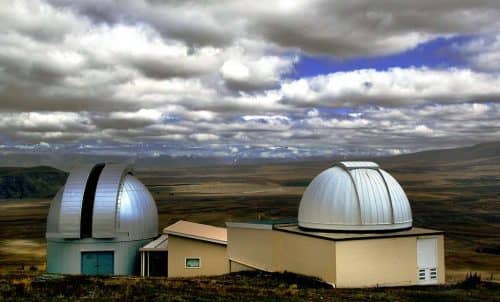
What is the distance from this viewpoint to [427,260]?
2609 cm

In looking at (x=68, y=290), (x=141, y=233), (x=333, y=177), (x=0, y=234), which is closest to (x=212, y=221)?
(x=0, y=234)

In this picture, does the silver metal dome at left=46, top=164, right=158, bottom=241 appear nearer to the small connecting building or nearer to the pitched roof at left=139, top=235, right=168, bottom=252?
the small connecting building

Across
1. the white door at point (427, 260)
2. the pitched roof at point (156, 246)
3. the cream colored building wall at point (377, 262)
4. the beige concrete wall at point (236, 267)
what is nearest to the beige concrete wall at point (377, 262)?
the cream colored building wall at point (377, 262)

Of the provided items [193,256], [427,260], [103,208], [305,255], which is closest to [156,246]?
[193,256]

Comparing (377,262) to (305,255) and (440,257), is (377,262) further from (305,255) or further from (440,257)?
(440,257)

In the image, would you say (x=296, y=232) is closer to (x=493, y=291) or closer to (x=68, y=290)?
(x=493, y=291)

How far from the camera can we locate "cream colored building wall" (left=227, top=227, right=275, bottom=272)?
1118 inches

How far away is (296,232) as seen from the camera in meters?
26.6

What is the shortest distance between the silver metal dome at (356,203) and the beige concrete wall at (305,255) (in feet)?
4.26

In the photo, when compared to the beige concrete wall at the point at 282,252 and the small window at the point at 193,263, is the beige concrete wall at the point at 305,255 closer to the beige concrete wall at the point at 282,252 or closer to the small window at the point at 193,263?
the beige concrete wall at the point at 282,252

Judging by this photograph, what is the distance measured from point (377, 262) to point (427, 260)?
324cm

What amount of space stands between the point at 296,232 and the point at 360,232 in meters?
3.38

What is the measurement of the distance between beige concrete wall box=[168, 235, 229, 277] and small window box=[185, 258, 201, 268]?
18 centimetres

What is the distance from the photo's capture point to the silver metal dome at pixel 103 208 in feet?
98.9
